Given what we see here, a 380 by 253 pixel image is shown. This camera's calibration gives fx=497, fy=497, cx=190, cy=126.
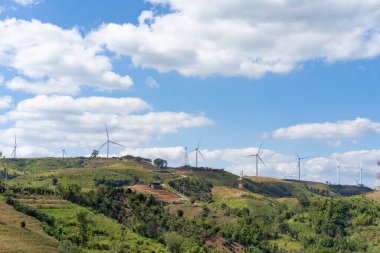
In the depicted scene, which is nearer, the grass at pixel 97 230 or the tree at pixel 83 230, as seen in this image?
the tree at pixel 83 230

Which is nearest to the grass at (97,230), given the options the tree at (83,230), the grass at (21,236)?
the tree at (83,230)

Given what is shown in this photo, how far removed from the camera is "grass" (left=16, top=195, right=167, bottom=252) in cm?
12306

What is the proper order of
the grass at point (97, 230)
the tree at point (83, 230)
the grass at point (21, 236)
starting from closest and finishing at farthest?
the grass at point (21, 236) < the tree at point (83, 230) < the grass at point (97, 230)

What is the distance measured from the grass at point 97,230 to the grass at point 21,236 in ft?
34.5

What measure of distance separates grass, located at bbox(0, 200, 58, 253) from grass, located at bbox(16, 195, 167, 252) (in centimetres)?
1052

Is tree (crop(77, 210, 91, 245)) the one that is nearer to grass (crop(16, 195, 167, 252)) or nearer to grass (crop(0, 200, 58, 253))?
grass (crop(16, 195, 167, 252))

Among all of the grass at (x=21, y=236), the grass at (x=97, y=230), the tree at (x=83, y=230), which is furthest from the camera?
the grass at (x=97, y=230)

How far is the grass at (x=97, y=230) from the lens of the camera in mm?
123062

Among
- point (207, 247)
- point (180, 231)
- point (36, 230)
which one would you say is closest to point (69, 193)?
point (180, 231)

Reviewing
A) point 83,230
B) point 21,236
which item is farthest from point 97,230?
point 21,236

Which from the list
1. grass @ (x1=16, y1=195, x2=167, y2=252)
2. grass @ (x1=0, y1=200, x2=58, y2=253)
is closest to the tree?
grass @ (x1=16, y1=195, x2=167, y2=252)

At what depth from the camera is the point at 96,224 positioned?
140 metres

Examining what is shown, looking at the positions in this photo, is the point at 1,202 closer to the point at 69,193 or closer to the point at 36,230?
the point at 36,230

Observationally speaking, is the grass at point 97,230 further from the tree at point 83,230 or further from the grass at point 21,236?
the grass at point 21,236
